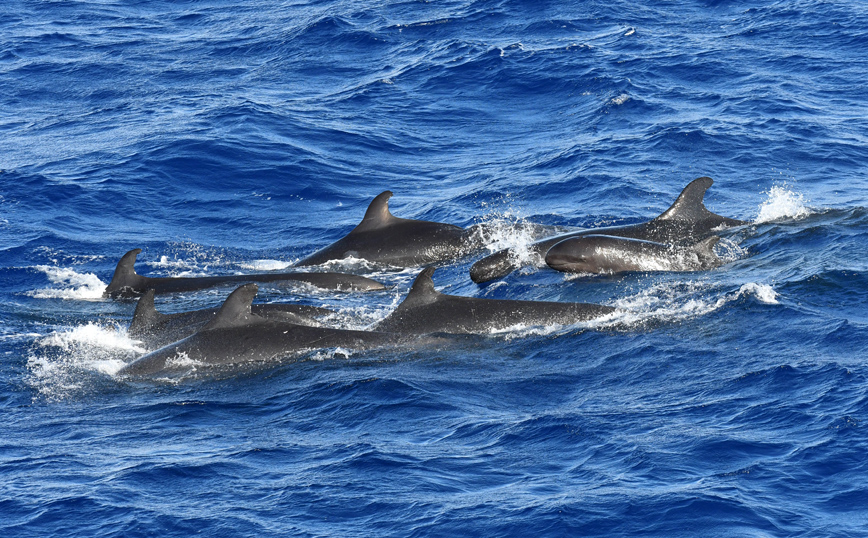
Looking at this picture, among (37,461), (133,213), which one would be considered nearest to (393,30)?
(133,213)

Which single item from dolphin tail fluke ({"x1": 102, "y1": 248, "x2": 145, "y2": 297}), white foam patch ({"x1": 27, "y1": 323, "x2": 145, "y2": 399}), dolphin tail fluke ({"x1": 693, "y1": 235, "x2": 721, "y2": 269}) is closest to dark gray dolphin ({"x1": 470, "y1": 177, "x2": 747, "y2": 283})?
dolphin tail fluke ({"x1": 693, "y1": 235, "x2": 721, "y2": 269})

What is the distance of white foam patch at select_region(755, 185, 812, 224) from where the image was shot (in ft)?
65.4

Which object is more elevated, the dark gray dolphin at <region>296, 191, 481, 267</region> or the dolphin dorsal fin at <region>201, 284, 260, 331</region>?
A: the dolphin dorsal fin at <region>201, 284, 260, 331</region>

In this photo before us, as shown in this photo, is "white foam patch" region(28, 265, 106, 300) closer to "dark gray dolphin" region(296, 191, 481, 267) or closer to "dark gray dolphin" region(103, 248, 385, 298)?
"dark gray dolphin" region(103, 248, 385, 298)

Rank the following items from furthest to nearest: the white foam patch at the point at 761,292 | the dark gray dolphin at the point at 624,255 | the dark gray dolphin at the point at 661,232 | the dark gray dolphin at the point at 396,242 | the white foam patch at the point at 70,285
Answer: the dark gray dolphin at the point at 396,242 < the white foam patch at the point at 70,285 < the dark gray dolphin at the point at 661,232 < the dark gray dolphin at the point at 624,255 < the white foam patch at the point at 761,292

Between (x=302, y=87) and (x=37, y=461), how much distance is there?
82.0ft

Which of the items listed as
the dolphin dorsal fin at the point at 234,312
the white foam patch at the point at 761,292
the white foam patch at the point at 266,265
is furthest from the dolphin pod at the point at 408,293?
the white foam patch at the point at 761,292

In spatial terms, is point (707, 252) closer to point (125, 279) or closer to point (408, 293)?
point (408, 293)

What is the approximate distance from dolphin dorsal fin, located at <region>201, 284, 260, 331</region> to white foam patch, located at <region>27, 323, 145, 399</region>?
5.06 feet

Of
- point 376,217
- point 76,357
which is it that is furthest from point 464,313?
point 376,217

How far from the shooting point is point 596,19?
1561 inches

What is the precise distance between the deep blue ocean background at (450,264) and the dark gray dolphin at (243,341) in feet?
1.23

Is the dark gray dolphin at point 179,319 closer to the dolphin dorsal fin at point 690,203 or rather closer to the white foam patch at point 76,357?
the white foam patch at point 76,357

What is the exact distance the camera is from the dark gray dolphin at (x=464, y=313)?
47.9ft
